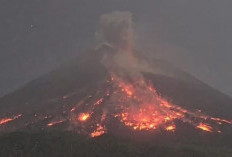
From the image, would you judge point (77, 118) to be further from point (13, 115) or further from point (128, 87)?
point (128, 87)

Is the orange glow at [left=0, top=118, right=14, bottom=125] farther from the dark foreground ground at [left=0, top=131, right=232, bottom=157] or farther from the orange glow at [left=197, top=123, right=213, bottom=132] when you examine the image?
the orange glow at [left=197, top=123, right=213, bottom=132]

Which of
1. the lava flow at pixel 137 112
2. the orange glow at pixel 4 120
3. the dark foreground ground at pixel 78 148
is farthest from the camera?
the orange glow at pixel 4 120

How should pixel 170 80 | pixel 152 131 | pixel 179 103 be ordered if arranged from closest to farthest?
1. pixel 152 131
2. pixel 179 103
3. pixel 170 80

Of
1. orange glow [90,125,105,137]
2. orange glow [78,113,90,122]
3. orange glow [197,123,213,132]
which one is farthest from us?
orange glow [78,113,90,122]

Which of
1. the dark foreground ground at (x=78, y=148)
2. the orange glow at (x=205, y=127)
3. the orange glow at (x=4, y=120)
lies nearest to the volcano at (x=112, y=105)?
the orange glow at (x=205, y=127)

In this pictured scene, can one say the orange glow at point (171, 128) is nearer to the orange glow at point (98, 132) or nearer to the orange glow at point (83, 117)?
the orange glow at point (98, 132)

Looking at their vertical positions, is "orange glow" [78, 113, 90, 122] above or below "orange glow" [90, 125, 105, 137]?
above

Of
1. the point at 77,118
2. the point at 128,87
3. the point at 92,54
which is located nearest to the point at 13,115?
the point at 77,118

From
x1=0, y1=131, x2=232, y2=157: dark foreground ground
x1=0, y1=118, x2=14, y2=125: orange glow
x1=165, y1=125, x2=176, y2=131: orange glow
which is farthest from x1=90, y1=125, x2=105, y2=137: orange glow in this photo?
x1=0, y1=118, x2=14, y2=125: orange glow

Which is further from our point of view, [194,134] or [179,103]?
[179,103]
